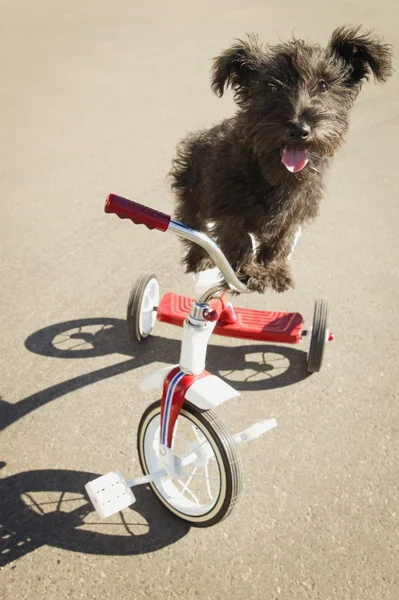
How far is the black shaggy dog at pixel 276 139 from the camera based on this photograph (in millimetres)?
2652

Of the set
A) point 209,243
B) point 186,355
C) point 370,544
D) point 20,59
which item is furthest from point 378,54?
point 20,59

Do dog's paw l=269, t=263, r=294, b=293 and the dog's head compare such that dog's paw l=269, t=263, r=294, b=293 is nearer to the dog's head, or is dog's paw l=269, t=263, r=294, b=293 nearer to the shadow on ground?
the dog's head

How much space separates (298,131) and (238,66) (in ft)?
1.91

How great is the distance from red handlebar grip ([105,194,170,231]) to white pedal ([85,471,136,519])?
132 cm

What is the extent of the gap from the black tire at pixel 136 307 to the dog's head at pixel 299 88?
1276 mm

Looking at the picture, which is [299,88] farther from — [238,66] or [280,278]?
[280,278]

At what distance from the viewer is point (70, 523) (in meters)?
2.88

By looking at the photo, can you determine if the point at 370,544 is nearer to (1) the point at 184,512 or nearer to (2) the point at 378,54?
(1) the point at 184,512

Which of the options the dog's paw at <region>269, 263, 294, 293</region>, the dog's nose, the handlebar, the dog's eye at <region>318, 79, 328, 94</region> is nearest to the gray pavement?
the dog's paw at <region>269, 263, 294, 293</region>

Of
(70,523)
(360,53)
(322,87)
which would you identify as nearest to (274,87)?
(322,87)

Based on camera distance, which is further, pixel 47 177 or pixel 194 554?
pixel 47 177

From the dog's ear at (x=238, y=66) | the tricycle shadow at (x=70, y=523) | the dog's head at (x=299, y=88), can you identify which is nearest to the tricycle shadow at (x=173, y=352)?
the tricycle shadow at (x=70, y=523)

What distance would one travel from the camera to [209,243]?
7.25ft

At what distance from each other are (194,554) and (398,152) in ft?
18.3
